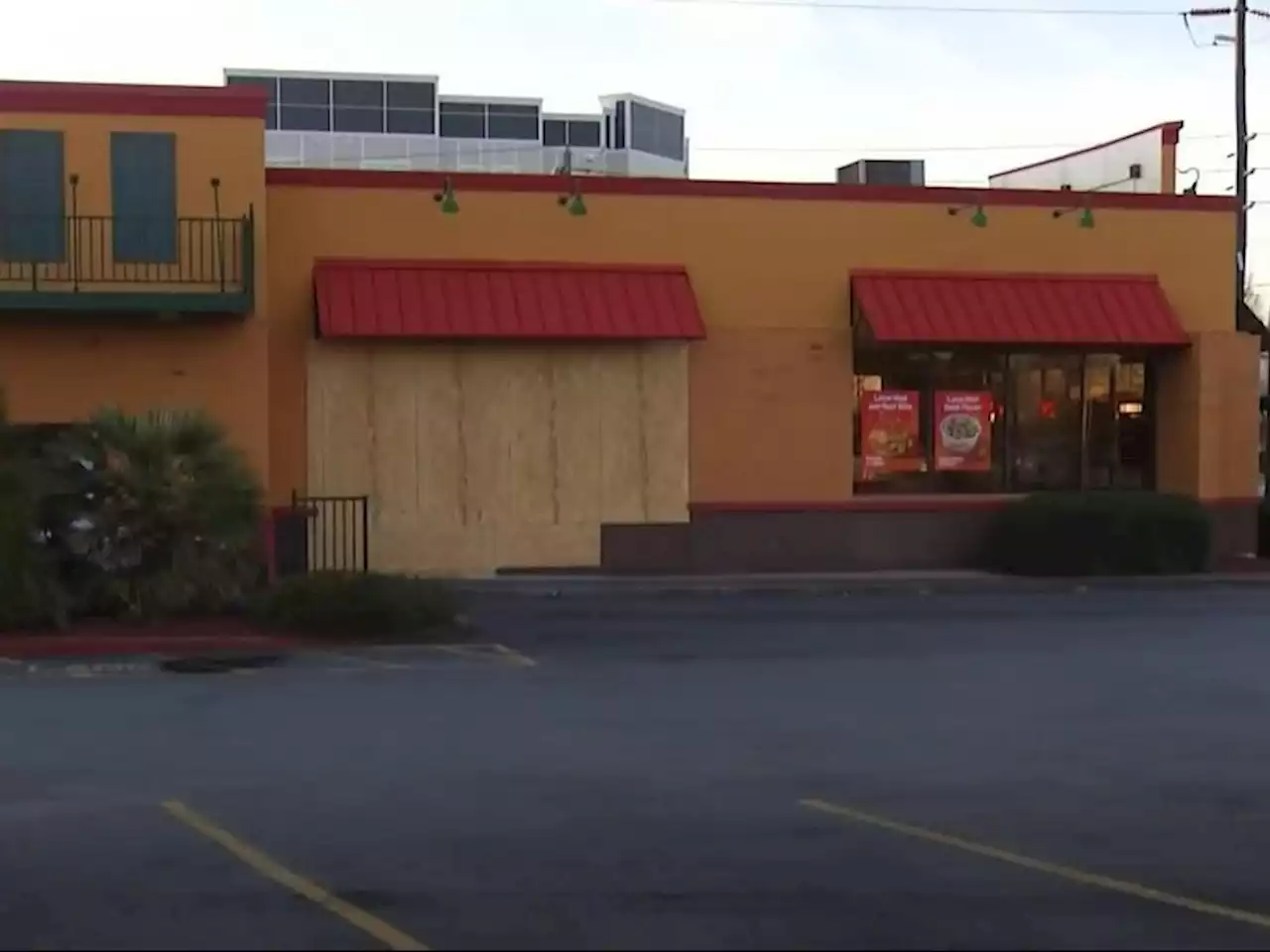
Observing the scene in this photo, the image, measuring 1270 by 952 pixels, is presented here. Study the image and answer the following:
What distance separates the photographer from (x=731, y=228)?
82.1ft

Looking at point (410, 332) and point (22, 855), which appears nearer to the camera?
point (22, 855)

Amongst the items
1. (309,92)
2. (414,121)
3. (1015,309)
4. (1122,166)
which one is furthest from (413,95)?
(1015,309)

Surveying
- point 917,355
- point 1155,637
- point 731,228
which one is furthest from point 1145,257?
point 1155,637

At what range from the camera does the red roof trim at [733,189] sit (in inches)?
942

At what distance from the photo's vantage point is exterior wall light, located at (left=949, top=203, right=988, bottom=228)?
25.7 meters

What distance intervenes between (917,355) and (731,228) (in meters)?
3.37

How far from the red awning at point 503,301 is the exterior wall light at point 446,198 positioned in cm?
70

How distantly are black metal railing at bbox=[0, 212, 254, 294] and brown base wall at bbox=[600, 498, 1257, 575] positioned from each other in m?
6.13

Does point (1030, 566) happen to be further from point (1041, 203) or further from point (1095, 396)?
point (1041, 203)

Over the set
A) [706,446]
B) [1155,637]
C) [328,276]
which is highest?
[328,276]

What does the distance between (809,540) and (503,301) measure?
17.7 feet

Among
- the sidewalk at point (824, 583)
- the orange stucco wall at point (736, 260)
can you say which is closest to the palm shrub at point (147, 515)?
the sidewalk at point (824, 583)

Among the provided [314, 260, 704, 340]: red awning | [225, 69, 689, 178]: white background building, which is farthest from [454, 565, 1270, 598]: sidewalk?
[225, 69, 689, 178]: white background building

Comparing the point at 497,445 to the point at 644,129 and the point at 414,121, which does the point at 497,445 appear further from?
the point at 644,129
